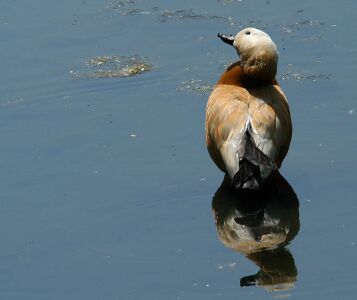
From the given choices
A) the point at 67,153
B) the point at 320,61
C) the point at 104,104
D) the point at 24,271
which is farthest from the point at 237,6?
the point at 24,271

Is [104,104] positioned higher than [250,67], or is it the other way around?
[250,67]

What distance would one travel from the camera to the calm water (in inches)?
331

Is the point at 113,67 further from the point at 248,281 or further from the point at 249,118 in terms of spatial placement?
the point at 248,281

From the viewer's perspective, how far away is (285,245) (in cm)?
874

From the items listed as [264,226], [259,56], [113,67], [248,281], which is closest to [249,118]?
[259,56]

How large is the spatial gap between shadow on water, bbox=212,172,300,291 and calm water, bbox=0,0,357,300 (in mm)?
17

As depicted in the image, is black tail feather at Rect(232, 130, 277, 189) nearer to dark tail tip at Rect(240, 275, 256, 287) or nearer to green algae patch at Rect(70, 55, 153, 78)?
dark tail tip at Rect(240, 275, 256, 287)

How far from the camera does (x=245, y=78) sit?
33.6 feet

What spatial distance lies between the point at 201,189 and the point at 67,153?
1.31 metres

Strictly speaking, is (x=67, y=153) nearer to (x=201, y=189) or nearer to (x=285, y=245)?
(x=201, y=189)

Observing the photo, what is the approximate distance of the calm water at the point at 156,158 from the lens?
8406mm

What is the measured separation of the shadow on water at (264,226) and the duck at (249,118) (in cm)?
19

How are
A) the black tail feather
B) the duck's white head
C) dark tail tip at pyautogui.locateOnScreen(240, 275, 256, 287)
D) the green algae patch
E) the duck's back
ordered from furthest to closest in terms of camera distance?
the green algae patch
the duck's white head
the duck's back
the black tail feather
dark tail tip at pyautogui.locateOnScreen(240, 275, 256, 287)

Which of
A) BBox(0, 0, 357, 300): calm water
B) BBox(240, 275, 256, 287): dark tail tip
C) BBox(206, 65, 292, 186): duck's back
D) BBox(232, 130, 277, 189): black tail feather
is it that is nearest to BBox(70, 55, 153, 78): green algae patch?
BBox(0, 0, 357, 300): calm water
